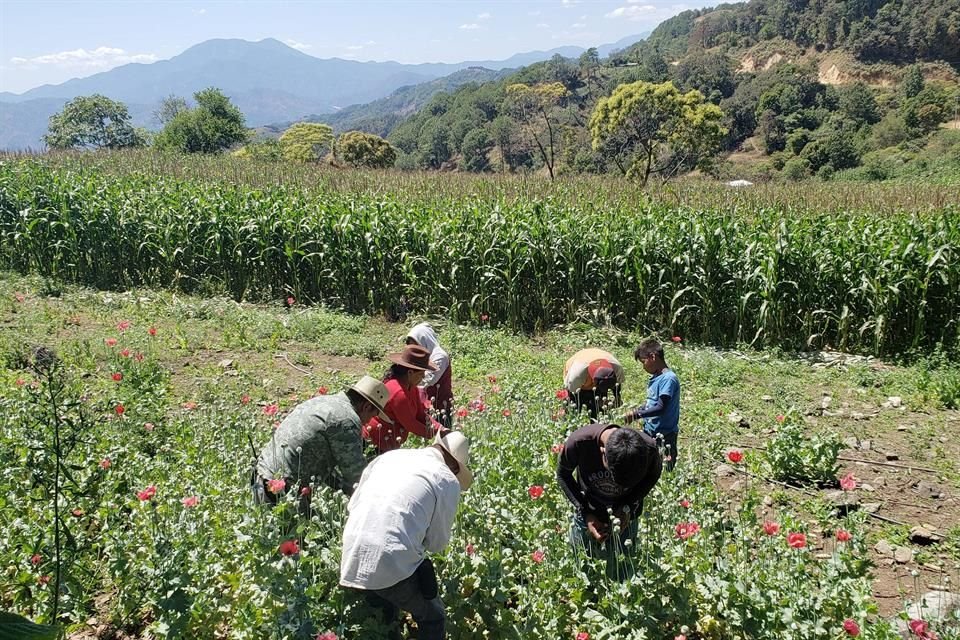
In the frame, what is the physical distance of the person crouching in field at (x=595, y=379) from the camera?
5.10m

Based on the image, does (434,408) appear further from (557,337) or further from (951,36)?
(951,36)

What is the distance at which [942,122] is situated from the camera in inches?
1827

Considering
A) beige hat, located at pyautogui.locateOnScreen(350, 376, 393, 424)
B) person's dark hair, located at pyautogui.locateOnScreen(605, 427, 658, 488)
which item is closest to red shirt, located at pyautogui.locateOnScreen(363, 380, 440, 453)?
beige hat, located at pyautogui.locateOnScreen(350, 376, 393, 424)

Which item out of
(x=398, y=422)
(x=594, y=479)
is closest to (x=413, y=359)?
(x=398, y=422)

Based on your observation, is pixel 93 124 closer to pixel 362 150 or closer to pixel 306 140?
pixel 306 140

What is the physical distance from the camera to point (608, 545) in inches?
139

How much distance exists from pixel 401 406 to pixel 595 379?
155 cm

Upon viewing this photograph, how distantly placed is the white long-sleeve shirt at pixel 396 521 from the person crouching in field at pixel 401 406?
56.3 inches

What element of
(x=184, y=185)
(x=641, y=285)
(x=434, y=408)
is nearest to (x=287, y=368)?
(x=434, y=408)

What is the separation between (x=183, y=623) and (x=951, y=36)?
7717 centimetres

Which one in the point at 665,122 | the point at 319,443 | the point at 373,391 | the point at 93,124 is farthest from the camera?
the point at 93,124

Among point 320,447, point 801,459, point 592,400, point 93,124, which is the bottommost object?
point 801,459

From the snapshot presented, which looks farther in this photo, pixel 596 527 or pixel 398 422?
pixel 398 422

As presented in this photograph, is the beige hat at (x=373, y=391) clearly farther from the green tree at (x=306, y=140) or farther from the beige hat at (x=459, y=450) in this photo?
the green tree at (x=306, y=140)
